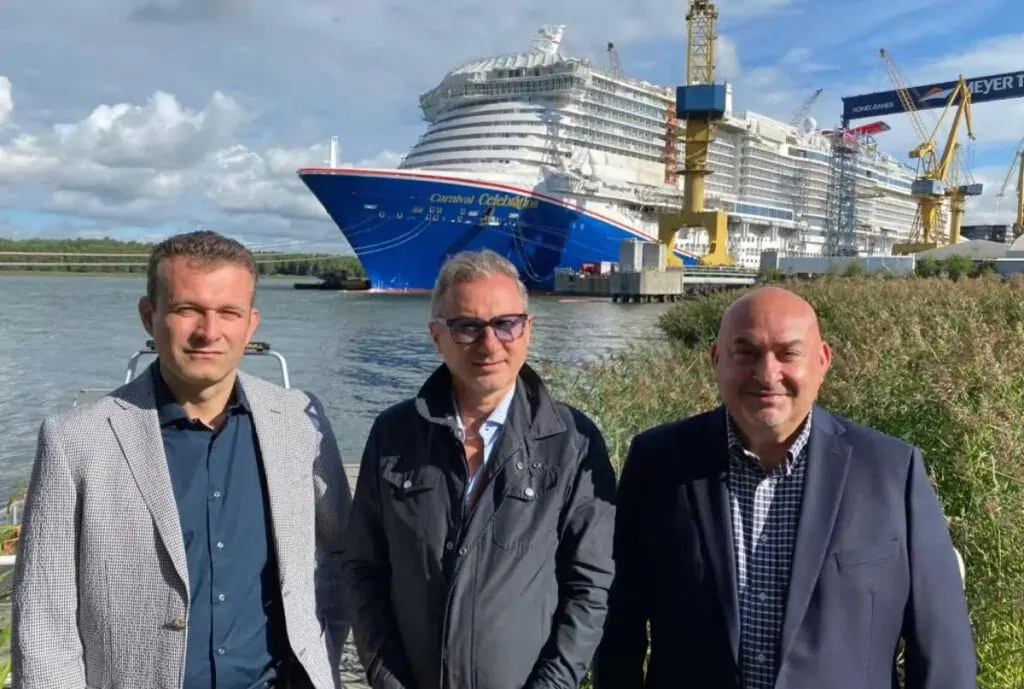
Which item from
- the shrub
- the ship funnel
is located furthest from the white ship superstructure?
the shrub

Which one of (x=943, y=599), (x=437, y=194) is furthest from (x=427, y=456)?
(x=437, y=194)

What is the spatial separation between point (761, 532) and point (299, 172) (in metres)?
39.9

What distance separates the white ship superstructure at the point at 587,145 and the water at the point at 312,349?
8511 millimetres

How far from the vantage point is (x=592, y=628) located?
183cm

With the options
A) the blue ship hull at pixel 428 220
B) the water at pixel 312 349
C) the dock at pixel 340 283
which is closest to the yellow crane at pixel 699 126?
the blue ship hull at pixel 428 220

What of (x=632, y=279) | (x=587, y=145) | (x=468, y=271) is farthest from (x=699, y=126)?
(x=468, y=271)

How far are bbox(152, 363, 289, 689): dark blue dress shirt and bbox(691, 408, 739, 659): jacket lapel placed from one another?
1.01 meters

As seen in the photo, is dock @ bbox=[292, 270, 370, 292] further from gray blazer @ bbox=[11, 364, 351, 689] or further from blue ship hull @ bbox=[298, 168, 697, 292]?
gray blazer @ bbox=[11, 364, 351, 689]

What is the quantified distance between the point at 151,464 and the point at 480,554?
761 millimetres

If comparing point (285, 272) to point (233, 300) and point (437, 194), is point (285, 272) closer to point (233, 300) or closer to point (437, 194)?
point (437, 194)

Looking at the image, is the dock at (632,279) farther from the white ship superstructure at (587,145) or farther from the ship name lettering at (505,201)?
the ship name lettering at (505,201)

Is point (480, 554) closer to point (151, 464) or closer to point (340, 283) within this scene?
point (151, 464)

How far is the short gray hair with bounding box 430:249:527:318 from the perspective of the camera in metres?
1.92

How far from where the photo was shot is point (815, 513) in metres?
1.72
